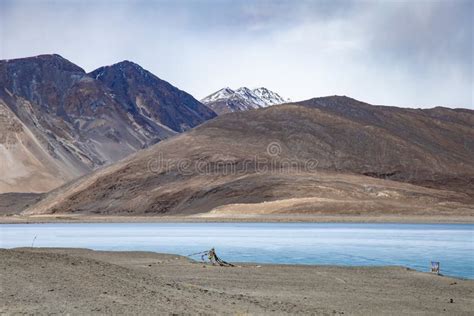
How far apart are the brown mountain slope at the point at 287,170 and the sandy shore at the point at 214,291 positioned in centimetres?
8312

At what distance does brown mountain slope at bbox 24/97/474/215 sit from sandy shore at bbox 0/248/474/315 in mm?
83117

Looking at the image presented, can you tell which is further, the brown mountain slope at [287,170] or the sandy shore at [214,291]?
the brown mountain slope at [287,170]

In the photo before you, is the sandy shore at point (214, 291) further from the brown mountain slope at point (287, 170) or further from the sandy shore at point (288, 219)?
the brown mountain slope at point (287, 170)

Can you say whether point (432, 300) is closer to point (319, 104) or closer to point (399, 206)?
point (399, 206)

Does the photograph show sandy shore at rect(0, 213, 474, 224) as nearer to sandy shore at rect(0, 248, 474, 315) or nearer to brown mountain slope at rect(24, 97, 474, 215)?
brown mountain slope at rect(24, 97, 474, 215)

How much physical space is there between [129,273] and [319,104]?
167487 mm

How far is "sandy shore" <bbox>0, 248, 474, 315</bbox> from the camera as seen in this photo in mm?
15750

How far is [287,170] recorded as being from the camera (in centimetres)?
14325

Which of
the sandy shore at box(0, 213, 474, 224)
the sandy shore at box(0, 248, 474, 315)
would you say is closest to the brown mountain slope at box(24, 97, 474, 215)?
the sandy shore at box(0, 213, 474, 224)

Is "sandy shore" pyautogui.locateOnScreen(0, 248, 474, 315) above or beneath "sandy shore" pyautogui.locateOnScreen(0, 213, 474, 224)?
beneath

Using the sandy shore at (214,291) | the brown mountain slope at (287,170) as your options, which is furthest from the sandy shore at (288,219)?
the sandy shore at (214,291)

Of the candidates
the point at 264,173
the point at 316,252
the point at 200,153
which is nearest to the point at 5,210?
the point at 200,153

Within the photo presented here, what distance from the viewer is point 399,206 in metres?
111

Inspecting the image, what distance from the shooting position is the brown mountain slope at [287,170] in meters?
122
